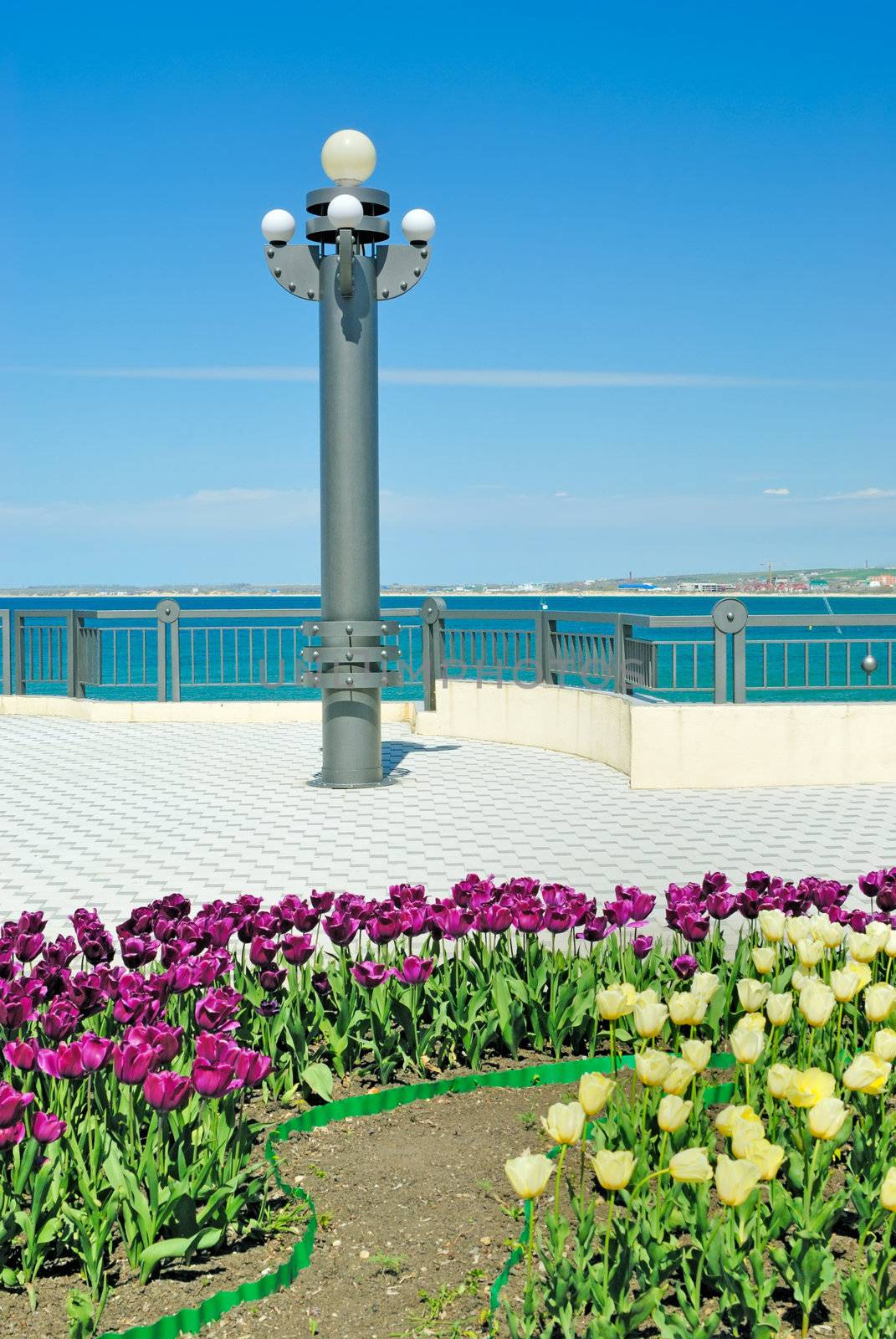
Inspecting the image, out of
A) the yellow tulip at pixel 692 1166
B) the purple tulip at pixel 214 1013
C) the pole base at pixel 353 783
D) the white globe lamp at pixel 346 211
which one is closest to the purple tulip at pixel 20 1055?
the purple tulip at pixel 214 1013

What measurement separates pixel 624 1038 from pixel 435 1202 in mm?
1326

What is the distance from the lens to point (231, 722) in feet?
59.5

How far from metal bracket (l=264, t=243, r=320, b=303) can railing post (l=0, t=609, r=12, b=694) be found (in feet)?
29.3

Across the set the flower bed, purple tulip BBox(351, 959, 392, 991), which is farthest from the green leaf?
purple tulip BBox(351, 959, 392, 991)

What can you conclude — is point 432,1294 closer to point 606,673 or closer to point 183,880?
point 183,880

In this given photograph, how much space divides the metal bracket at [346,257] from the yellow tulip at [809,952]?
8.28 meters

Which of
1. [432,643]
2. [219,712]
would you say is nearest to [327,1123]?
[432,643]

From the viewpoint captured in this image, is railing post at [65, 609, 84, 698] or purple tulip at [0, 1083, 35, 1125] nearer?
purple tulip at [0, 1083, 35, 1125]

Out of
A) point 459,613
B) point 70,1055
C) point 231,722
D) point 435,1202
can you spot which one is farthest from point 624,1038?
point 231,722

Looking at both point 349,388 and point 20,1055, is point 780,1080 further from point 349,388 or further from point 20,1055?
point 349,388

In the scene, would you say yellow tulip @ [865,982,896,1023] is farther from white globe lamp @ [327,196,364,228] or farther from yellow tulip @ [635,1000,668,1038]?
white globe lamp @ [327,196,364,228]

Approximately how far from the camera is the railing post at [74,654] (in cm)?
1828

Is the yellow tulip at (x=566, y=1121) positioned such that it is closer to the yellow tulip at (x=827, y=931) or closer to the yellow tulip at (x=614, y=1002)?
the yellow tulip at (x=614, y=1002)

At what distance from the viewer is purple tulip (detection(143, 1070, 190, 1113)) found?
123 inches
